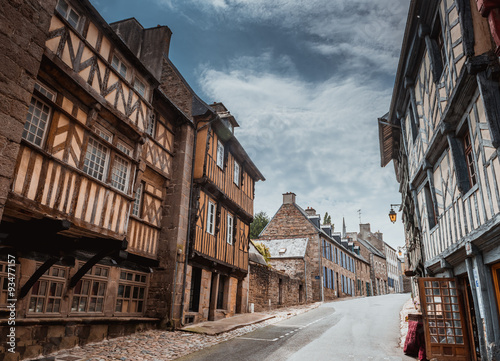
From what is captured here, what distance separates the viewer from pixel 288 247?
2616 cm

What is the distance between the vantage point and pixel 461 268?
23.0 feet

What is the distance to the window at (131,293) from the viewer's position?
9.38 m

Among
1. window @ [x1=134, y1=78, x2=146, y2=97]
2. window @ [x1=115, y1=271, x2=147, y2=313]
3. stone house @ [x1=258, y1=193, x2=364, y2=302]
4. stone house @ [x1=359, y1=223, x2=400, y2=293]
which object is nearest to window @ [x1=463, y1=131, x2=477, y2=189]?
window @ [x1=134, y1=78, x2=146, y2=97]

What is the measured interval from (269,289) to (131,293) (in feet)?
32.1

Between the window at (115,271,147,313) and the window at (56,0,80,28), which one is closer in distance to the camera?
the window at (56,0,80,28)

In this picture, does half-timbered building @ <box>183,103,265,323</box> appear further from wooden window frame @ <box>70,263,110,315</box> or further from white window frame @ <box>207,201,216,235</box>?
wooden window frame @ <box>70,263,110,315</box>

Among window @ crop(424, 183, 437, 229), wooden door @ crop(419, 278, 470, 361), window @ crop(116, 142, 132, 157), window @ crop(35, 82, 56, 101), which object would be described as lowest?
wooden door @ crop(419, 278, 470, 361)

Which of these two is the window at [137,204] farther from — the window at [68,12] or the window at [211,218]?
the window at [68,12]

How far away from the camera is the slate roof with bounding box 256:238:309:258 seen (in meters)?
25.2

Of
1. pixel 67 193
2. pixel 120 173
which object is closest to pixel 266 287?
pixel 120 173

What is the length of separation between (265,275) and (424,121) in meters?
11.7

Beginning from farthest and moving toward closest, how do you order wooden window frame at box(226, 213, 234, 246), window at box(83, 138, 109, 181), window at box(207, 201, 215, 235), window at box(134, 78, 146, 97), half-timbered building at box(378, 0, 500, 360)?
wooden window frame at box(226, 213, 234, 246)
window at box(207, 201, 215, 235)
window at box(134, 78, 146, 97)
window at box(83, 138, 109, 181)
half-timbered building at box(378, 0, 500, 360)

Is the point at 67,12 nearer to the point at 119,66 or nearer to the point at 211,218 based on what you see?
the point at 119,66

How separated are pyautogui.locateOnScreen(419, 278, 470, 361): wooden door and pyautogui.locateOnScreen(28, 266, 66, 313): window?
290 inches
